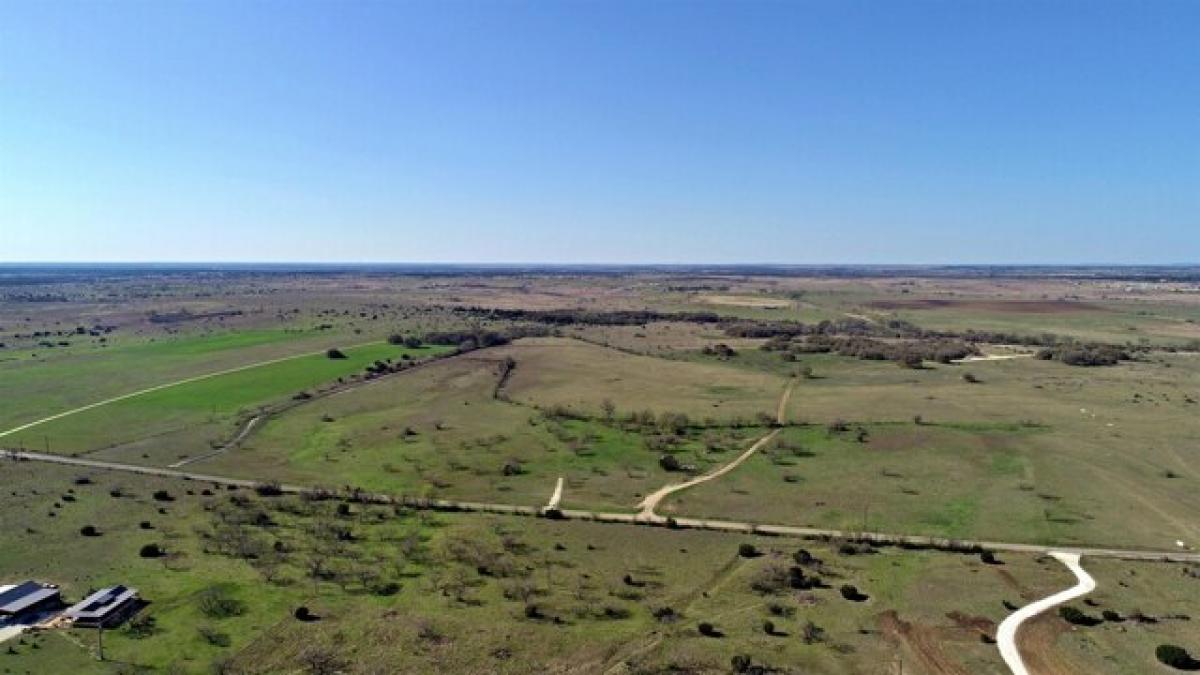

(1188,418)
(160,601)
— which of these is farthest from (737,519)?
(1188,418)

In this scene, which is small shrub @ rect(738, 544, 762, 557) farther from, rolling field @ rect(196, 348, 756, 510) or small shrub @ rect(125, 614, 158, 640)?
small shrub @ rect(125, 614, 158, 640)

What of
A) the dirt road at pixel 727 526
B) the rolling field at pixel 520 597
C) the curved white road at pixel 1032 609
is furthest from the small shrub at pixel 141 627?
the curved white road at pixel 1032 609

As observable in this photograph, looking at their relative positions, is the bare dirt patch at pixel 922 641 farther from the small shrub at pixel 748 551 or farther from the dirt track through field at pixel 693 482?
the dirt track through field at pixel 693 482

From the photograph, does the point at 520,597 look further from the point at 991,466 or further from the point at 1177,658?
the point at 991,466

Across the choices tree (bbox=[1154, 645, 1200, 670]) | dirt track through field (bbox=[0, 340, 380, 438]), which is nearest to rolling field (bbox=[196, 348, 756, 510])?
dirt track through field (bbox=[0, 340, 380, 438])

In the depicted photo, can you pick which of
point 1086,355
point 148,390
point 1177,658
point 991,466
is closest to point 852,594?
point 1177,658
